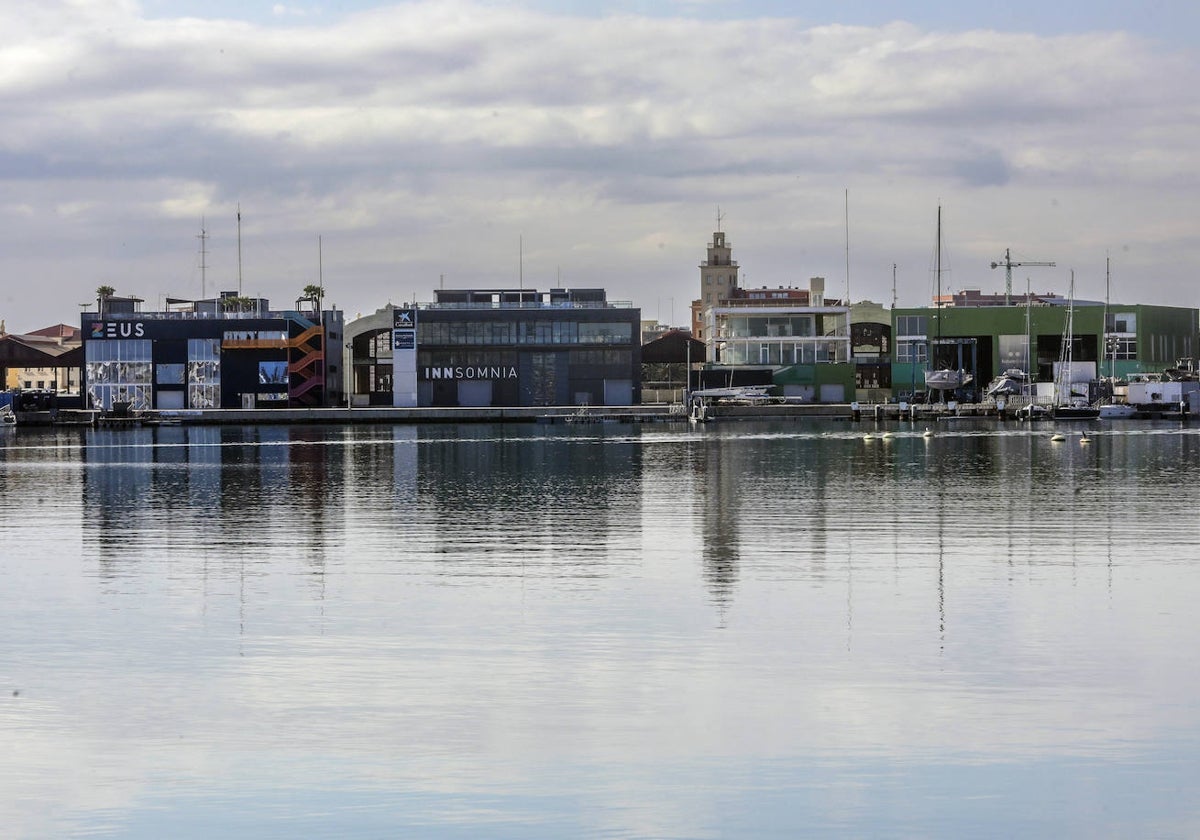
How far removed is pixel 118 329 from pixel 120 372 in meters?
4.53

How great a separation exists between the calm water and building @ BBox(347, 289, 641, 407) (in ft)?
376

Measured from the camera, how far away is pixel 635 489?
212 ft

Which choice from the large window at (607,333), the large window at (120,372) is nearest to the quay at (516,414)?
the large window at (120,372)

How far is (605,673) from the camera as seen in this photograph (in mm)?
23422

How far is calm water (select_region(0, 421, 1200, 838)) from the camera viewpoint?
17047 millimetres

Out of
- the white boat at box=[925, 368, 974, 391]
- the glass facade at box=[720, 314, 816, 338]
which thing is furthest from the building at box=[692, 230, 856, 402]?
the white boat at box=[925, 368, 974, 391]

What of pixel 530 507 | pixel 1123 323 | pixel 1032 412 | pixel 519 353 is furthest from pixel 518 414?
pixel 530 507

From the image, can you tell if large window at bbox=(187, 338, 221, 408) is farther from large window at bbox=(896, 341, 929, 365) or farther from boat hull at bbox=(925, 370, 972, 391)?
Answer: boat hull at bbox=(925, 370, 972, 391)

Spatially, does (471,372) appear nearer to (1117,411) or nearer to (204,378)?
(204,378)

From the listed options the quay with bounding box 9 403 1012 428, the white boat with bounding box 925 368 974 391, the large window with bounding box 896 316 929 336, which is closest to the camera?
the quay with bounding box 9 403 1012 428

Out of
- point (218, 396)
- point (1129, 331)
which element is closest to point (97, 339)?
point (218, 396)

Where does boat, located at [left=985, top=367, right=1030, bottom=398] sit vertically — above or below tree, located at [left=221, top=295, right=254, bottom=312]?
below

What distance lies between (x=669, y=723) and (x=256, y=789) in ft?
17.6

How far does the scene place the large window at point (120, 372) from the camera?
168250 mm
